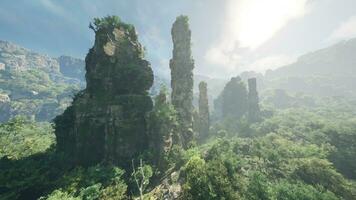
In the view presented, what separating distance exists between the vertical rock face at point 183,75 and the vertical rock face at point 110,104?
46.6ft

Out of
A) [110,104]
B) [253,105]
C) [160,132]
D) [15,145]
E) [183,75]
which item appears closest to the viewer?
[110,104]

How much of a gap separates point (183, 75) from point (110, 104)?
31.2 m

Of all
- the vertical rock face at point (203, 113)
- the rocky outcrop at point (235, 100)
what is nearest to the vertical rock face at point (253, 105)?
the rocky outcrop at point (235, 100)

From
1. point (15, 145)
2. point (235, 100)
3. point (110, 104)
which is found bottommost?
point (15, 145)

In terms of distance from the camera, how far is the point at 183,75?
297 ft

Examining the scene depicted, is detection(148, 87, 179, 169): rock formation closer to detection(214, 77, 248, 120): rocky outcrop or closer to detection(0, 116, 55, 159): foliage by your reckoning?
detection(0, 116, 55, 159): foliage

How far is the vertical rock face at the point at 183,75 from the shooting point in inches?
3319

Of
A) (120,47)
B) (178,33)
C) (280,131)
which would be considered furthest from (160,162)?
(280,131)

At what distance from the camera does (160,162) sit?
216ft

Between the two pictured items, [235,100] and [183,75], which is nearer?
[183,75]

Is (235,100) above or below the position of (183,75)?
below

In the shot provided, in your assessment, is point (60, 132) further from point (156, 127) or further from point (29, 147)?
point (156, 127)

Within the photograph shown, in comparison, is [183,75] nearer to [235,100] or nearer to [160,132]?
[160,132]

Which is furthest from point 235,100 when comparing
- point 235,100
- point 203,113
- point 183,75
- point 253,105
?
point 183,75
